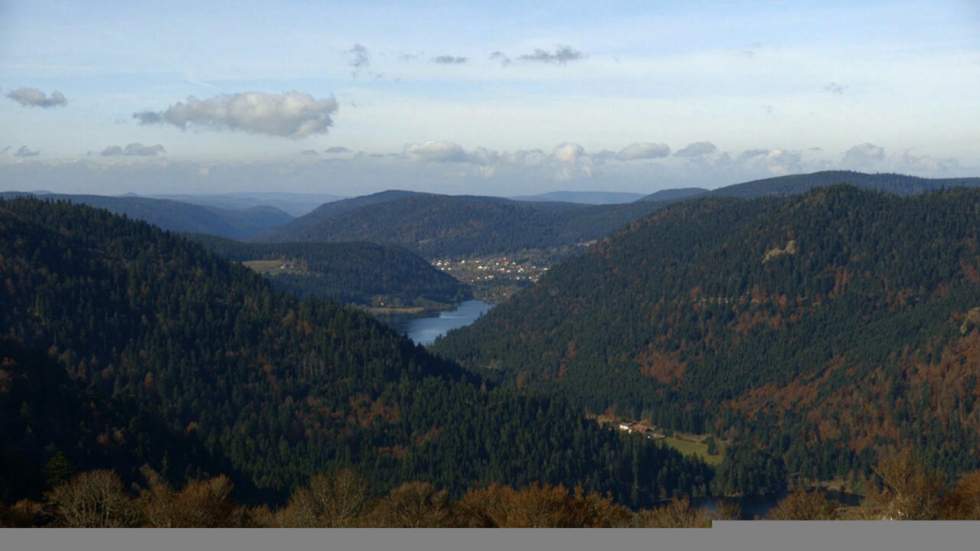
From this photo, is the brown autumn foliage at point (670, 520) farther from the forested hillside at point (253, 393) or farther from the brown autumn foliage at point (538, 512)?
the forested hillside at point (253, 393)

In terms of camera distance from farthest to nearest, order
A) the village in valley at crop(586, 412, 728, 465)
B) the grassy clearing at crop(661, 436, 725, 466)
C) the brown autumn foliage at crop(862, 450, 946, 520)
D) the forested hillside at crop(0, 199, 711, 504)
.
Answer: the village in valley at crop(586, 412, 728, 465) < the grassy clearing at crop(661, 436, 725, 466) < the forested hillside at crop(0, 199, 711, 504) < the brown autumn foliage at crop(862, 450, 946, 520)

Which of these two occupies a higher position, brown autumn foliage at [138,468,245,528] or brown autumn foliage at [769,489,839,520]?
brown autumn foliage at [138,468,245,528]

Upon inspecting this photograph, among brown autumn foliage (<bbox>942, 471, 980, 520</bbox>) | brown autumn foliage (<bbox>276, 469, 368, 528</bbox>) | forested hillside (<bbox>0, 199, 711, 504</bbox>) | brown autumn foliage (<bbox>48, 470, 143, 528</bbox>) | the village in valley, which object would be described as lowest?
the village in valley

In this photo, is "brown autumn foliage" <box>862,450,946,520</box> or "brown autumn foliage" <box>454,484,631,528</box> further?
"brown autumn foliage" <box>862,450,946,520</box>

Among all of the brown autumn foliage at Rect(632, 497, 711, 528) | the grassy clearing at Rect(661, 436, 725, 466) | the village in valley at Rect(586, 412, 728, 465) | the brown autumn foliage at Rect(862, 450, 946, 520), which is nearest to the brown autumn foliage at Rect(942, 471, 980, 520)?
the brown autumn foliage at Rect(862, 450, 946, 520)

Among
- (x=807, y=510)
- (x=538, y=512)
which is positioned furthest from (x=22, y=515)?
(x=807, y=510)

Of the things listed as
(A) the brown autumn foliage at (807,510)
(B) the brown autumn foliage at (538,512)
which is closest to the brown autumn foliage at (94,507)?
(B) the brown autumn foliage at (538,512)

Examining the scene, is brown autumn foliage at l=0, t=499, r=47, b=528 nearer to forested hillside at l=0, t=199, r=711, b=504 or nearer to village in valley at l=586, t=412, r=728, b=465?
forested hillside at l=0, t=199, r=711, b=504

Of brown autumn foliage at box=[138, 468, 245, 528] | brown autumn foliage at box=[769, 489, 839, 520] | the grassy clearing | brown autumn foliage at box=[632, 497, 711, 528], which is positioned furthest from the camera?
the grassy clearing

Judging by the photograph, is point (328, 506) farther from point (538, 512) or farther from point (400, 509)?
point (538, 512)
